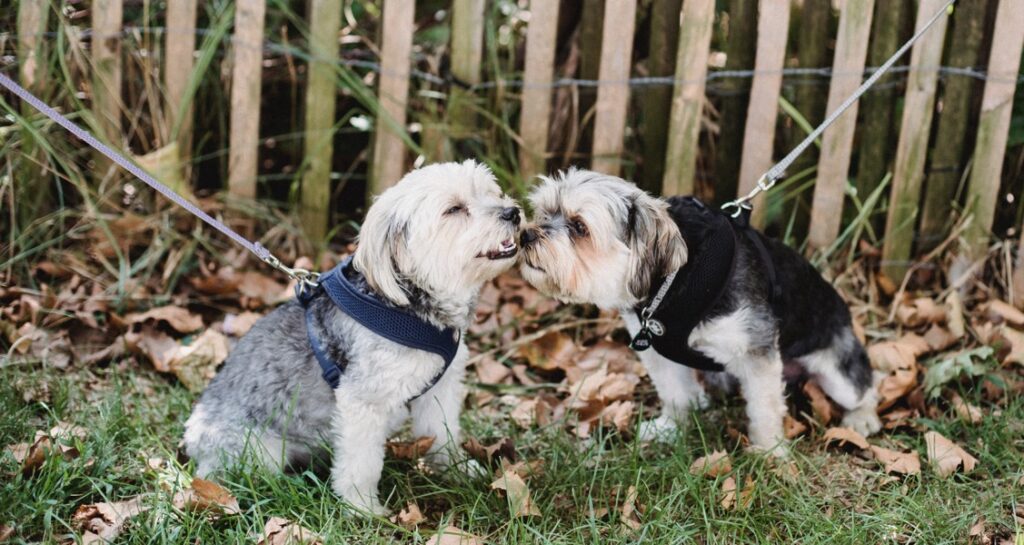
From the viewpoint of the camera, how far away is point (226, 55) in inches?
224

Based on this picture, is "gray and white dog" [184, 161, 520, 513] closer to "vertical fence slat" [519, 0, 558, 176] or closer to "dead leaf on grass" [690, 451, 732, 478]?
"dead leaf on grass" [690, 451, 732, 478]

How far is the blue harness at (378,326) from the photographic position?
11.3ft

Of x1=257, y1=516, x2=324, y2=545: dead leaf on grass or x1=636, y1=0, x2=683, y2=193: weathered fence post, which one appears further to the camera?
x1=636, y1=0, x2=683, y2=193: weathered fence post

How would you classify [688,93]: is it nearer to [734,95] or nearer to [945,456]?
[734,95]

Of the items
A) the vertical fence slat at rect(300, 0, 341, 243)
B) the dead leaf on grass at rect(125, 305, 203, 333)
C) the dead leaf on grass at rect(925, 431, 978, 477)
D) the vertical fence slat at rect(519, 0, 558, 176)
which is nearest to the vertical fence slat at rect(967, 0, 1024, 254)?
the dead leaf on grass at rect(925, 431, 978, 477)

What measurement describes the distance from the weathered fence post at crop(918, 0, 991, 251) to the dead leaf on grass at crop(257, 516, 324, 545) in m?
3.68

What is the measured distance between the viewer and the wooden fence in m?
4.91

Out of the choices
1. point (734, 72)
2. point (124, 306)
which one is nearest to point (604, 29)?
point (734, 72)

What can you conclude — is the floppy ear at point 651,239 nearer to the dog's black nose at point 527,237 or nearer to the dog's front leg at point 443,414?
the dog's black nose at point 527,237

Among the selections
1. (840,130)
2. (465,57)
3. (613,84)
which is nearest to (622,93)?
(613,84)

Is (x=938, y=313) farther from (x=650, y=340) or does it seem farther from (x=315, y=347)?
(x=315, y=347)

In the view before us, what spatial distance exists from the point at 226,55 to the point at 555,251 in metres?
3.10

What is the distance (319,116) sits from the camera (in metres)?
5.50

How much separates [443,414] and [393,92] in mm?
2221
